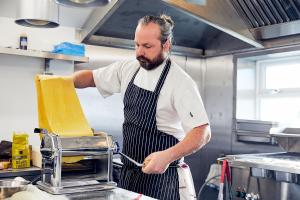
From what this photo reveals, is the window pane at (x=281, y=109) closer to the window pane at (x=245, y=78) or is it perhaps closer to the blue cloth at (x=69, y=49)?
the window pane at (x=245, y=78)

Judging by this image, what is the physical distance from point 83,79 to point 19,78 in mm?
1188

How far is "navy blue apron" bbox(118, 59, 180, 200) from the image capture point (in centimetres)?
191

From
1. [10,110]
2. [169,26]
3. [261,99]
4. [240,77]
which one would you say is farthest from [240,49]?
[10,110]

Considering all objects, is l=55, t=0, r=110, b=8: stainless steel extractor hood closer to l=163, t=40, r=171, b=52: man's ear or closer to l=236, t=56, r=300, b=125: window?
l=163, t=40, r=171, b=52: man's ear

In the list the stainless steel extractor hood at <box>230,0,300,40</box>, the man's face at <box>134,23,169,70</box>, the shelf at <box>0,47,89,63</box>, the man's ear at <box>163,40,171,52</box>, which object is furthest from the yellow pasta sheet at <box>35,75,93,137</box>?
the stainless steel extractor hood at <box>230,0,300,40</box>

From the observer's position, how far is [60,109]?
1758mm

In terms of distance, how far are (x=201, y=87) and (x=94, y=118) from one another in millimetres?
1272

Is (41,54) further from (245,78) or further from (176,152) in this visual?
(245,78)

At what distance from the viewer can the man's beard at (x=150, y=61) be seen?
202cm

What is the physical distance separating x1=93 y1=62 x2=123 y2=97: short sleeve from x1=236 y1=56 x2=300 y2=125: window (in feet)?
5.73

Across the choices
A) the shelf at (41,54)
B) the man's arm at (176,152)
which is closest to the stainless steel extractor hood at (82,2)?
the man's arm at (176,152)

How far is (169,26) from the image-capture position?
80.4 inches

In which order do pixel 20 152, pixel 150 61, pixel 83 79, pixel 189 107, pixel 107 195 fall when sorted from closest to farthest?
1. pixel 107 195
2. pixel 189 107
3. pixel 150 61
4. pixel 83 79
5. pixel 20 152

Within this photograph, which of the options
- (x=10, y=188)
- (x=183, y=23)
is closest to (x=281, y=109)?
(x=183, y=23)
